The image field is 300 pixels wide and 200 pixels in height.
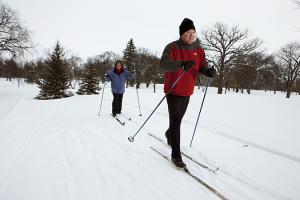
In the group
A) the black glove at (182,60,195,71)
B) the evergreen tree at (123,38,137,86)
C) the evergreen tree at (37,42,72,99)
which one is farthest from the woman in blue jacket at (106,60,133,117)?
the evergreen tree at (123,38,137,86)

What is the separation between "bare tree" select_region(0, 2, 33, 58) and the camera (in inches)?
748

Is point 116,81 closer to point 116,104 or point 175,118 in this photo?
point 116,104

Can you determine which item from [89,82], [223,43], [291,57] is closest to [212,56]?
[223,43]

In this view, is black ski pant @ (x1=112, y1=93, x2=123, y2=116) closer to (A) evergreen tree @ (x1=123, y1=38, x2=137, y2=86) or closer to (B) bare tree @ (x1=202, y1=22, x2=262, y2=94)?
(B) bare tree @ (x1=202, y1=22, x2=262, y2=94)

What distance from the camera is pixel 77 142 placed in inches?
167

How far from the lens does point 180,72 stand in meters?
3.33

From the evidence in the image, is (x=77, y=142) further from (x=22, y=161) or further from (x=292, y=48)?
(x=292, y=48)

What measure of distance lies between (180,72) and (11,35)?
22.3 meters

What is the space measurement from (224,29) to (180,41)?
2743 centimetres

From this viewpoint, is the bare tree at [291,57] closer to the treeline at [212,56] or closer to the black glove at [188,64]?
the treeline at [212,56]

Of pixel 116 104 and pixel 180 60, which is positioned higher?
pixel 180 60

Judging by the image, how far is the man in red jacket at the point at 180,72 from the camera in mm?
3146

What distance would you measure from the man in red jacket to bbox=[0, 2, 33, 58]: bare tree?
2176 cm

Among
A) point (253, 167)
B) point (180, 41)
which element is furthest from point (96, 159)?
point (253, 167)
